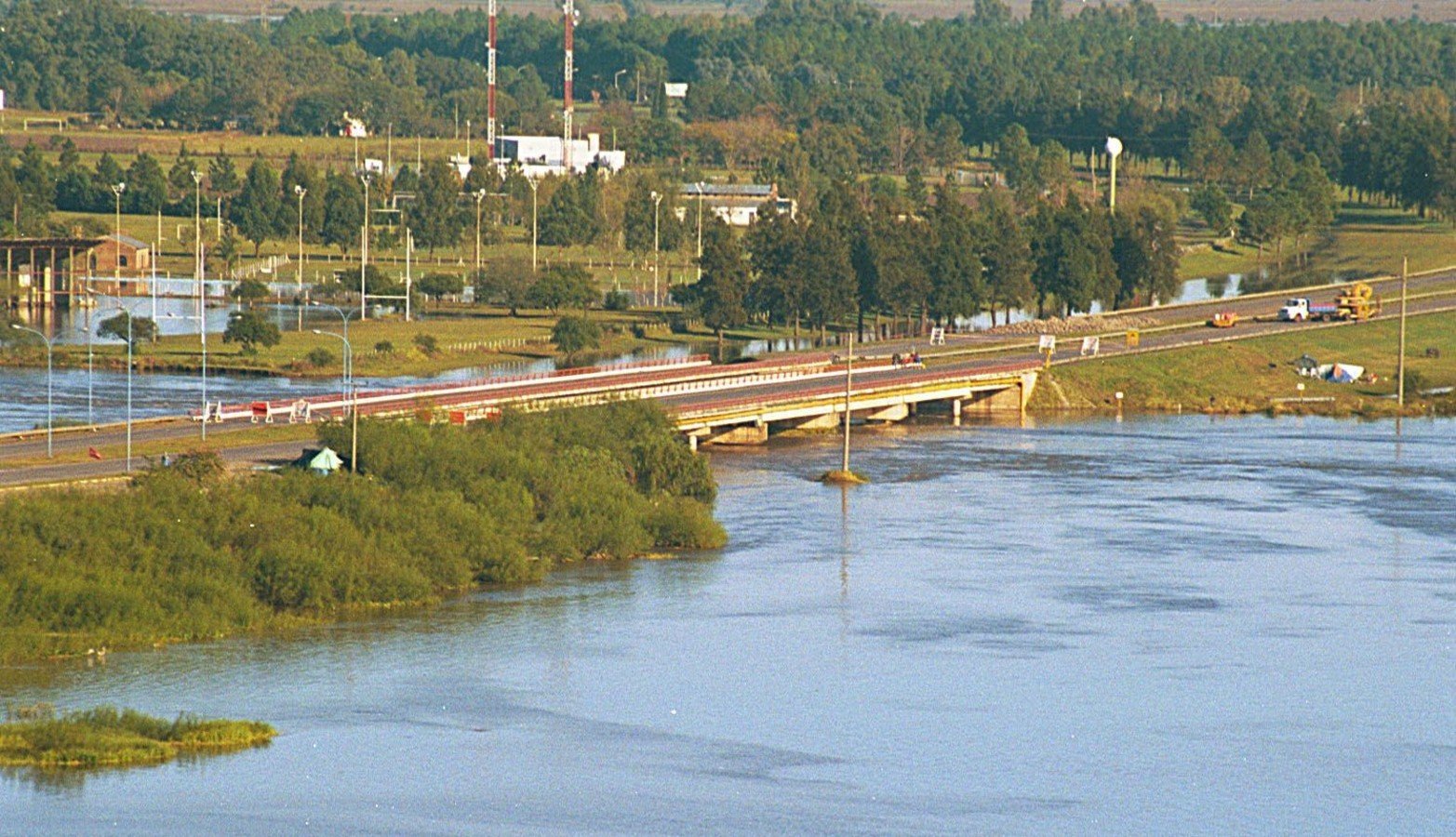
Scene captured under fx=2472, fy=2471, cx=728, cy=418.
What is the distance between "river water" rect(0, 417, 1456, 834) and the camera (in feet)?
148

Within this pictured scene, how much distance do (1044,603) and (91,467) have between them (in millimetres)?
25841

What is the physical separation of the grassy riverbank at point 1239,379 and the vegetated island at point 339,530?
129 feet

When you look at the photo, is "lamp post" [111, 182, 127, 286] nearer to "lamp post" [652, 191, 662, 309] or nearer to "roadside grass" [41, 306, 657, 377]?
"roadside grass" [41, 306, 657, 377]

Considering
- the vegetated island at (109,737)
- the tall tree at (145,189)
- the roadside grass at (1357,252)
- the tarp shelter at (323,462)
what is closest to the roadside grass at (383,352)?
the tarp shelter at (323,462)

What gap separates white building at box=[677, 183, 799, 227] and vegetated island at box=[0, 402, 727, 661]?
10293 centimetres

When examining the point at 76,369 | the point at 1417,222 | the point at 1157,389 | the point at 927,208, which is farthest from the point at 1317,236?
the point at 76,369

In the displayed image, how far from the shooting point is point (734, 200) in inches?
7544

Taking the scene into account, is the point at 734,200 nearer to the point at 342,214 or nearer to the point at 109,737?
the point at 342,214

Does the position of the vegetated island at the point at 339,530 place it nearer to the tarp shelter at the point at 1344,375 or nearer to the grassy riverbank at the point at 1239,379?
the grassy riverbank at the point at 1239,379

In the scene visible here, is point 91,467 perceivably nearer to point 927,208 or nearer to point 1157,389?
point 1157,389

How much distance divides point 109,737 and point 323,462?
20398 mm

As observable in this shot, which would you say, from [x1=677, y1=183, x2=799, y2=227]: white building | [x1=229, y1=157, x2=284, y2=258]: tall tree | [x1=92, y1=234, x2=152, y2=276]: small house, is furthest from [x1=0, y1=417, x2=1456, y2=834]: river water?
[x1=677, y1=183, x2=799, y2=227]: white building

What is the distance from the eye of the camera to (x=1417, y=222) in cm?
18162

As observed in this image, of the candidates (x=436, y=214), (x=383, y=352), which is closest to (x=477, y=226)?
(x=436, y=214)
